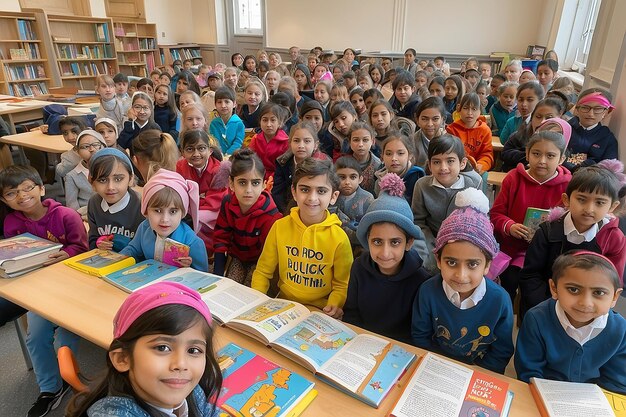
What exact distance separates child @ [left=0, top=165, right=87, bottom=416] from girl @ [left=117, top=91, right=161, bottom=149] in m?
1.87

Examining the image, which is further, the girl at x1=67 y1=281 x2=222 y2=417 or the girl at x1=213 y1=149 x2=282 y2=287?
the girl at x1=213 y1=149 x2=282 y2=287

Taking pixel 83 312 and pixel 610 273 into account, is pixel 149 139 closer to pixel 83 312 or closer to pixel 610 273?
pixel 83 312

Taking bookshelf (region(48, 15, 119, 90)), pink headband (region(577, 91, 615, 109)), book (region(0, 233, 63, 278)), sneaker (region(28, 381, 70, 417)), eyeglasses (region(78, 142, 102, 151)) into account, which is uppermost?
bookshelf (region(48, 15, 119, 90))

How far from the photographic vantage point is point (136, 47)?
31.9ft

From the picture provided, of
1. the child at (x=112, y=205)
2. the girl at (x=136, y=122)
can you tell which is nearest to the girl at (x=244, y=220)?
the child at (x=112, y=205)

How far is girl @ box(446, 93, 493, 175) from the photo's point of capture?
134 inches

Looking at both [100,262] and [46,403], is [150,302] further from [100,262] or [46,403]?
[46,403]

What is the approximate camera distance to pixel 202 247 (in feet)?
6.32

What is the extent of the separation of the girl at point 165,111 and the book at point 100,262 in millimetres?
3075

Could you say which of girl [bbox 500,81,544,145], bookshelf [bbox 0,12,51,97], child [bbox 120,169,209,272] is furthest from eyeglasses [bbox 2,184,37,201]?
bookshelf [bbox 0,12,51,97]

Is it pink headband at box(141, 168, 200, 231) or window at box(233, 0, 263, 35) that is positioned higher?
window at box(233, 0, 263, 35)

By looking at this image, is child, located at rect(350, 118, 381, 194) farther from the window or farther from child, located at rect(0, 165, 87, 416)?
the window

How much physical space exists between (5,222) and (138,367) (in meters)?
1.76

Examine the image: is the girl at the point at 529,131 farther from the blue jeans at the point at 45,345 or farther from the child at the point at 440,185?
the blue jeans at the point at 45,345
